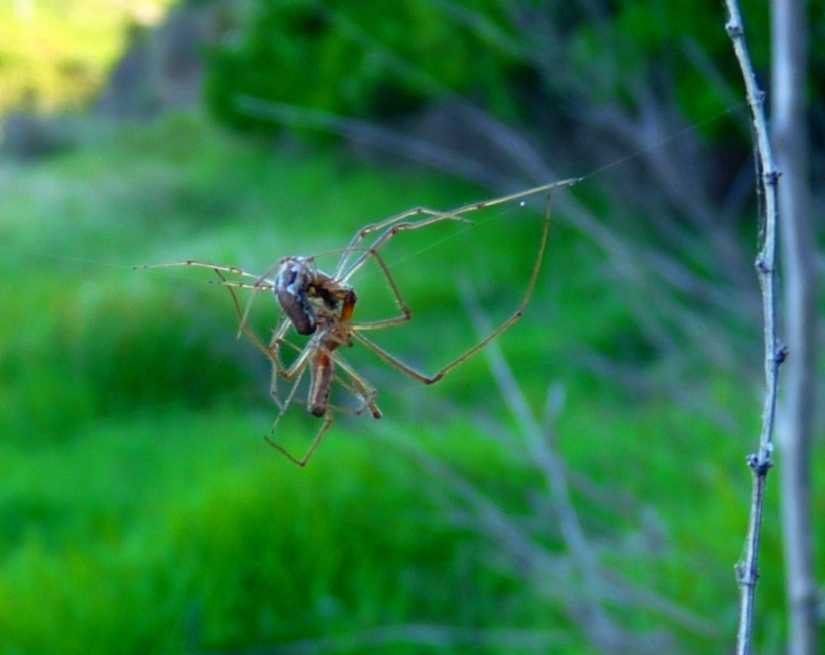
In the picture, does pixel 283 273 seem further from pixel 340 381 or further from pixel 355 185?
pixel 355 185

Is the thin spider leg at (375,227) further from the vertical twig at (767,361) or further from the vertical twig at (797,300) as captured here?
the vertical twig at (797,300)

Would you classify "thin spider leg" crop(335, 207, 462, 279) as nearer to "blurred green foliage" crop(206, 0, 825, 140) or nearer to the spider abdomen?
the spider abdomen

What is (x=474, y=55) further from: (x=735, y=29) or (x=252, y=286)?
(x=735, y=29)

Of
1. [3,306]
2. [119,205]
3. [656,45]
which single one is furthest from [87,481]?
[119,205]

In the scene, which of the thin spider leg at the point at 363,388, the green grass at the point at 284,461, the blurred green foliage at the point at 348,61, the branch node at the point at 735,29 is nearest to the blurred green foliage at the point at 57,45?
the blurred green foliage at the point at 348,61

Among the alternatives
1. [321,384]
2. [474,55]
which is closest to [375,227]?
[321,384]

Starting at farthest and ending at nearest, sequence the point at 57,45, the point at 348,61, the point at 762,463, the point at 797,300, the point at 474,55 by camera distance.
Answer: the point at 57,45
the point at 348,61
the point at 474,55
the point at 797,300
the point at 762,463

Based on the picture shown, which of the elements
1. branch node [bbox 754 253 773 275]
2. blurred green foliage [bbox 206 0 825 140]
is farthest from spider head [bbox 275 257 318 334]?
blurred green foliage [bbox 206 0 825 140]

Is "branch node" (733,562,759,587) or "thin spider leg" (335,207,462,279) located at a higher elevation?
"thin spider leg" (335,207,462,279)
